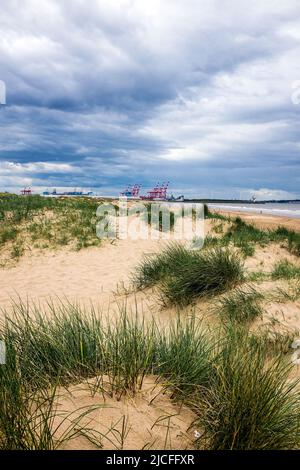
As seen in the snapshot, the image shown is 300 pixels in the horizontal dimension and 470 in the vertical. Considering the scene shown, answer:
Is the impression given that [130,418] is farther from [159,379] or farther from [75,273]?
[75,273]

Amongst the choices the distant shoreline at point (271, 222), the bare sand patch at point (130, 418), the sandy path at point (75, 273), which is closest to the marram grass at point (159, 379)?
the bare sand patch at point (130, 418)

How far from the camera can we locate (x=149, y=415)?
2.82 meters

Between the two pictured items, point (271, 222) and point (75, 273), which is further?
point (271, 222)

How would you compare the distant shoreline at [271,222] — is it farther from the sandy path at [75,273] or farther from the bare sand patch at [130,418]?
the bare sand patch at [130,418]

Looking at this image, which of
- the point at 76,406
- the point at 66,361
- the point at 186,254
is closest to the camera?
the point at 76,406

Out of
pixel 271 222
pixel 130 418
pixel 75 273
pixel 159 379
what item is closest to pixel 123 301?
pixel 159 379

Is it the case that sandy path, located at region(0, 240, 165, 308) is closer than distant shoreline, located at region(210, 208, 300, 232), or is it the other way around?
sandy path, located at region(0, 240, 165, 308)

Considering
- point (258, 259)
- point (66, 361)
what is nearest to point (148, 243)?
point (258, 259)

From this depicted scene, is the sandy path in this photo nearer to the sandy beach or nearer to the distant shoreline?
the sandy beach

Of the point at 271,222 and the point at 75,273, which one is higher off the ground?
the point at 271,222

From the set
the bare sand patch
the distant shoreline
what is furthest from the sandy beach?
the distant shoreline
